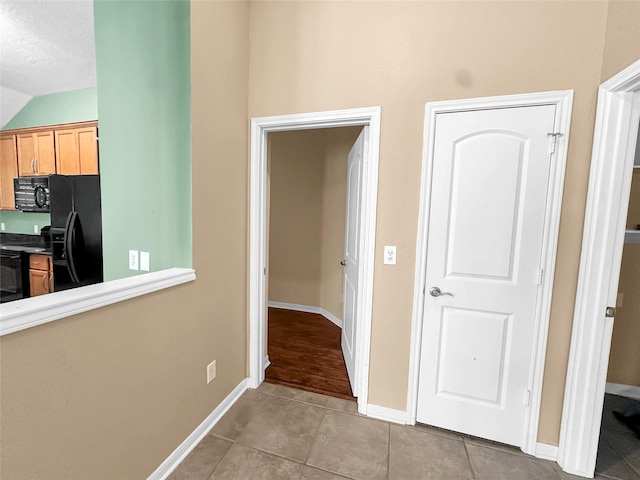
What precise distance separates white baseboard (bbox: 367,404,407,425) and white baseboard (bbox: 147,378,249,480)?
1009 millimetres

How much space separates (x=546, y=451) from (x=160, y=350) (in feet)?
7.54

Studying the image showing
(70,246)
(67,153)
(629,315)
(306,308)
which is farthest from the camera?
(306,308)

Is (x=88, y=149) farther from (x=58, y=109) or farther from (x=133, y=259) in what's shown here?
(x=133, y=259)

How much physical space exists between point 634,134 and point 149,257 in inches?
108

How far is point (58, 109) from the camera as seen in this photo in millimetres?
3299

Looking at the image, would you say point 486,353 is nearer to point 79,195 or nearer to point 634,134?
point 634,134

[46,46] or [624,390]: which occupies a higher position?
[46,46]

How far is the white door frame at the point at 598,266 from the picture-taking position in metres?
1.33

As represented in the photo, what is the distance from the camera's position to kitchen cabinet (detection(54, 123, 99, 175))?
2949 mm

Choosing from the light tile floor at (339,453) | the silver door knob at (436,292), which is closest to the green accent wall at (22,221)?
the light tile floor at (339,453)

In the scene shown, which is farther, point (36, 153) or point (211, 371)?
point (36, 153)

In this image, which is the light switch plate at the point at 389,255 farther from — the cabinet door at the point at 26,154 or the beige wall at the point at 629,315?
the cabinet door at the point at 26,154

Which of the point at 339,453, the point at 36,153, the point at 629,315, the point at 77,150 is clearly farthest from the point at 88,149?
the point at 629,315

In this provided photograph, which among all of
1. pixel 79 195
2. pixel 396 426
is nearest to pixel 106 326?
pixel 79 195
